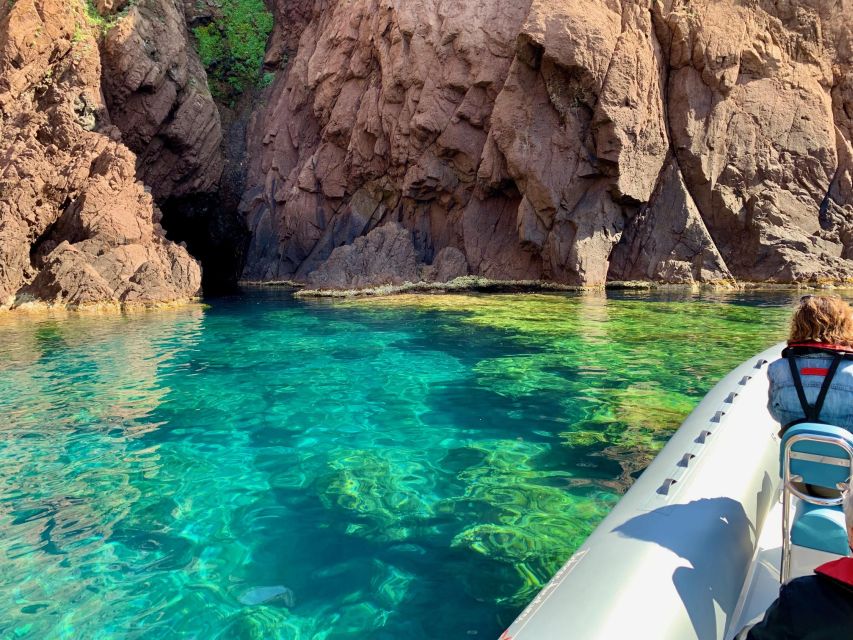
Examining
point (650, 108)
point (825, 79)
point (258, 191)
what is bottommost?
point (258, 191)

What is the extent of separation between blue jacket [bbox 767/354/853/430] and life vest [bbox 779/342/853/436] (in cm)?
1

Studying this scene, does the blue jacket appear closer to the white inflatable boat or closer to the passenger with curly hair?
the passenger with curly hair

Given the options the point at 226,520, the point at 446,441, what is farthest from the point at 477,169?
the point at 226,520

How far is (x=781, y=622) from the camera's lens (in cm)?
179

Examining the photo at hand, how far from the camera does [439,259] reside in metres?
29.0

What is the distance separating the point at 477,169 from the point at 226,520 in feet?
85.0

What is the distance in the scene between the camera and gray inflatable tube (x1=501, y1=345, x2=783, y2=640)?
7.06 feet

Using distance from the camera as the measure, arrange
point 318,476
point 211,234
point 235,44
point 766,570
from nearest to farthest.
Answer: point 766,570, point 318,476, point 211,234, point 235,44

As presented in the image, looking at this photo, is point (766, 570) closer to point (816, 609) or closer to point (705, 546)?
point (705, 546)

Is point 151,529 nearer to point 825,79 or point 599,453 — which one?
point 599,453

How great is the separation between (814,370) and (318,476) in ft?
12.9

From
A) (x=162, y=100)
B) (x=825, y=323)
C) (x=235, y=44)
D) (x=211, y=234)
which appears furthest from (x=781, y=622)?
(x=235, y=44)

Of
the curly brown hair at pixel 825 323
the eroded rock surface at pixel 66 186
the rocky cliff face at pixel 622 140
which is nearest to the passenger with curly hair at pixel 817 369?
the curly brown hair at pixel 825 323

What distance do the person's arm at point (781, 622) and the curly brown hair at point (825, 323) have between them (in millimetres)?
1421
